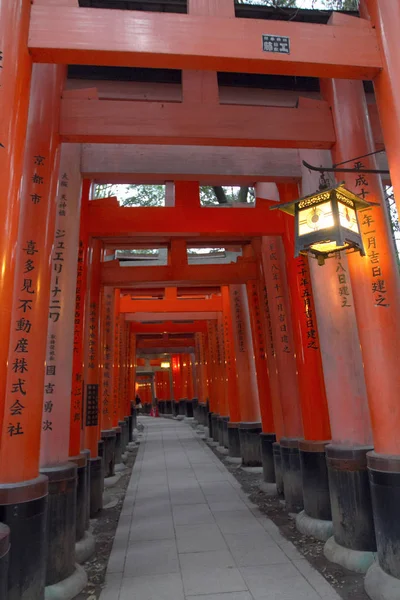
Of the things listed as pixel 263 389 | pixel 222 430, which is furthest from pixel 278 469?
pixel 222 430

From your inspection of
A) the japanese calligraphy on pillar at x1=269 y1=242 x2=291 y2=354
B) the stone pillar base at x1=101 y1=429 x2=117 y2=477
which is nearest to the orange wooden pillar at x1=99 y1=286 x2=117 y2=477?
the stone pillar base at x1=101 y1=429 x2=117 y2=477

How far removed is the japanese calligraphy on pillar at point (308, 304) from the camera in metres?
5.08

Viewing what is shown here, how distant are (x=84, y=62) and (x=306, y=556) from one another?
4708mm

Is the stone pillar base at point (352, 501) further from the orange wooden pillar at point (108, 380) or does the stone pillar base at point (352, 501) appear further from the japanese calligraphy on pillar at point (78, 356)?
the orange wooden pillar at point (108, 380)

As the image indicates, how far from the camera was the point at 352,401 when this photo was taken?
4.17m

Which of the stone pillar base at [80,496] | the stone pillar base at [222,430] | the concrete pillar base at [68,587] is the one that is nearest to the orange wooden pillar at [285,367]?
the stone pillar base at [80,496]

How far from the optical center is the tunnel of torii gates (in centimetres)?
296

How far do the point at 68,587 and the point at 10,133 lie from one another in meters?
3.45

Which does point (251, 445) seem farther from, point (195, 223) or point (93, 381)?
point (195, 223)

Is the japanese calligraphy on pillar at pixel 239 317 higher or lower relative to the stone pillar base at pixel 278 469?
higher

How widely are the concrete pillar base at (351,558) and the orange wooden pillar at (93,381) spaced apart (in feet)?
11.0

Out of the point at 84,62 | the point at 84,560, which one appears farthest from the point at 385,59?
the point at 84,560

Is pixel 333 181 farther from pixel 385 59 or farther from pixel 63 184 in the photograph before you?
pixel 63 184

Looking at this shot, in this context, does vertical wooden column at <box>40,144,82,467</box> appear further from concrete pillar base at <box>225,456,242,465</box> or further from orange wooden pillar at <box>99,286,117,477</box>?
concrete pillar base at <box>225,456,242,465</box>
